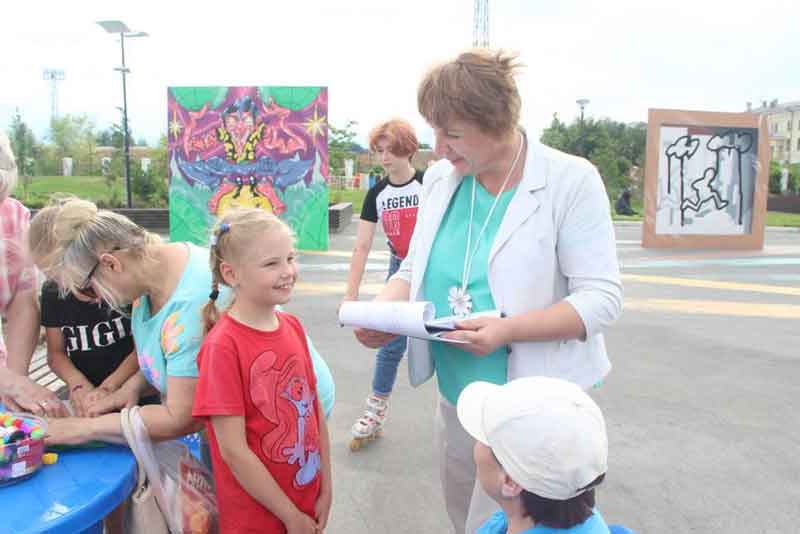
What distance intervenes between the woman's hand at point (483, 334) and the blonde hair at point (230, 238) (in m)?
0.59

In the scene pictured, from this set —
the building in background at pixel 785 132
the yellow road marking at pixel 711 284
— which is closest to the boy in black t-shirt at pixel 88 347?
the yellow road marking at pixel 711 284

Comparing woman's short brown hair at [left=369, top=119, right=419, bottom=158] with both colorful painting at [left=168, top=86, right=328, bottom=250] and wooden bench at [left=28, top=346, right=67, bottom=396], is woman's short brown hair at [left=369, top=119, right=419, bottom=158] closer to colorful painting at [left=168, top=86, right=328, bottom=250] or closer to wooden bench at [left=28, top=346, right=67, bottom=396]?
wooden bench at [left=28, top=346, right=67, bottom=396]

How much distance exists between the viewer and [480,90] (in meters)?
1.66

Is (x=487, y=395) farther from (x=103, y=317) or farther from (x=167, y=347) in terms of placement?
(x=103, y=317)

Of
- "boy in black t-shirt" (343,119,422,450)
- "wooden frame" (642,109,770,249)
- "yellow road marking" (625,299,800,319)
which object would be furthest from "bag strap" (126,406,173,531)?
"wooden frame" (642,109,770,249)

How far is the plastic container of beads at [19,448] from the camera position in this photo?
1641 mm

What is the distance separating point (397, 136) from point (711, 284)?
6709mm

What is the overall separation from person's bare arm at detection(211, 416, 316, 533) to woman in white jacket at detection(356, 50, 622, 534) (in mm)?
471

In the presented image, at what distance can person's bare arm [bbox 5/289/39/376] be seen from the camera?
2.31 meters

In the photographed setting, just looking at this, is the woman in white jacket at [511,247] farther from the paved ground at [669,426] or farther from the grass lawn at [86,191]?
the grass lawn at [86,191]

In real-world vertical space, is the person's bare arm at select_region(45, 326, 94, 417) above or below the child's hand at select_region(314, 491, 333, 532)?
above

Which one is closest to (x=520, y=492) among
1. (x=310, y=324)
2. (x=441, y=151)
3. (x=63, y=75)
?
(x=441, y=151)

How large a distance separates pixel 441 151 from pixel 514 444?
0.88 metres

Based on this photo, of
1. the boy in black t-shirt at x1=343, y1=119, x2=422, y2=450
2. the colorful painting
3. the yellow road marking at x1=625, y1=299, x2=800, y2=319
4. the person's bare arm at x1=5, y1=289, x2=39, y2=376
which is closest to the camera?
the person's bare arm at x1=5, y1=289, x2=39, y2=376
